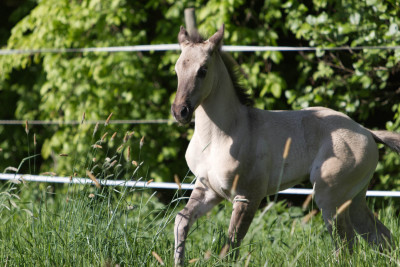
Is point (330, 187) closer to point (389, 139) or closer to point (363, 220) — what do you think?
point (363, 220)

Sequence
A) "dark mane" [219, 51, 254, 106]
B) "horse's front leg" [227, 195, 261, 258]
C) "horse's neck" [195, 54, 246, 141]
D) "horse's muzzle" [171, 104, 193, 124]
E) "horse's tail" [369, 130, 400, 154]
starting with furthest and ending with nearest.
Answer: "horse's tail" [369, 130, 400, 154], "dark mane" [219, 51, 254, 106], "horse's neck" [195, 54, 246, 141], "horse's front leg" [227, 195, 261, 258], "horse's muzzle" [171, 104, 193, 124]

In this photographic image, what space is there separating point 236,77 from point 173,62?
9.29 ft

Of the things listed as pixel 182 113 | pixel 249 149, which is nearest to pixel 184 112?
pixel 182 113

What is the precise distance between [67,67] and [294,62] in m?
2.64

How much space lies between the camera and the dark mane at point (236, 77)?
3831mm

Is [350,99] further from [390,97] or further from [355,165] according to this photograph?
[355,165]

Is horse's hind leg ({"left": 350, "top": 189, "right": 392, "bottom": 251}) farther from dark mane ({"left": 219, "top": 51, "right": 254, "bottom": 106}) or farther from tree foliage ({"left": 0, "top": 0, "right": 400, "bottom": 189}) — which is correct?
tree foliage ({"left": 0, "top": 0, "right": 400, "bottom": 189})

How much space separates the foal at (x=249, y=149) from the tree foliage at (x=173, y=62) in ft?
6.64

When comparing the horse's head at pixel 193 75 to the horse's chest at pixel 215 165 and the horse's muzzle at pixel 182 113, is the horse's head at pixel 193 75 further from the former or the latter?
the horse's chest at pixel 215 165

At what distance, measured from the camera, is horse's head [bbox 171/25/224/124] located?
332 cm

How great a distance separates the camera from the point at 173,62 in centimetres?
661

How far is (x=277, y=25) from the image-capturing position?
6.38 m

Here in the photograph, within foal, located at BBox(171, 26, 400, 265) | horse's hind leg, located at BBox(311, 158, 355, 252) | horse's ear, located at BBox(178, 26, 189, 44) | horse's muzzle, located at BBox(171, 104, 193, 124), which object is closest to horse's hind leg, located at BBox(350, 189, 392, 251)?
foal, located at BBox(171, 26, 400, 265)

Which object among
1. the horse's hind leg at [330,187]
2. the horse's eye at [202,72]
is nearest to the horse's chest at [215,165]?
the horse's eye at [202,72]
